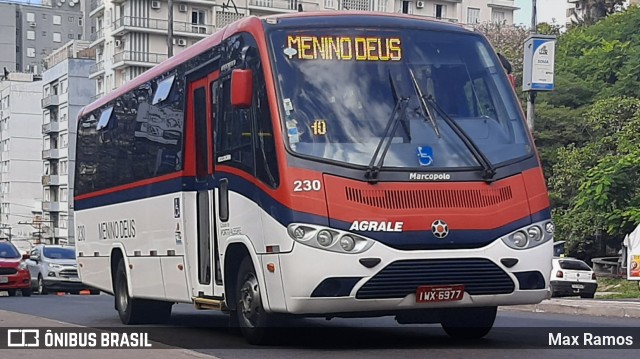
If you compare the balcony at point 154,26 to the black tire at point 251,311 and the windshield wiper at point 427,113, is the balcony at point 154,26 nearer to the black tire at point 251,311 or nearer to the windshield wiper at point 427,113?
the black tire at point 251,311

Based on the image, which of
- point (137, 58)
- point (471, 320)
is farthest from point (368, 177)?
point (137, 58)

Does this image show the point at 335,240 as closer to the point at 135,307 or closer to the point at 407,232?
the point at 407,232

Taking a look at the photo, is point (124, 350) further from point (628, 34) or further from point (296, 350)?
point (628, 34)

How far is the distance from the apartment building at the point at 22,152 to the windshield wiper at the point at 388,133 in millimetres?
103761

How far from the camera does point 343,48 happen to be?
11.0 metres

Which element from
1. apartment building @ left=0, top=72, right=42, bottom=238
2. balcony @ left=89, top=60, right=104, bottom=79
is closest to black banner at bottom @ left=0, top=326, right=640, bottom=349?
balcony @ left=89, top=60, right=104, bottom=79

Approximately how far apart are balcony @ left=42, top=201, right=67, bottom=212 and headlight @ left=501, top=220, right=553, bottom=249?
304 feet

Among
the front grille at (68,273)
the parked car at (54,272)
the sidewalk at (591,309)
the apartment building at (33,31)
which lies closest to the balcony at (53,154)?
the apartment building at (33,31)

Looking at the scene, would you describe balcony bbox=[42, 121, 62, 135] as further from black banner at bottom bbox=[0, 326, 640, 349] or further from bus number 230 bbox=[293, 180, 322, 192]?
bus number 230 bbox=[293, 180, 322, 192]

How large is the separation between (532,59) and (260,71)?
1653cm

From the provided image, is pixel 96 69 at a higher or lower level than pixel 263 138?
higher

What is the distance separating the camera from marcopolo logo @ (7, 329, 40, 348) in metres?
11.6

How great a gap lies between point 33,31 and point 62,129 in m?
41.4

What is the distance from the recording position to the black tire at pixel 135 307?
1645cm
